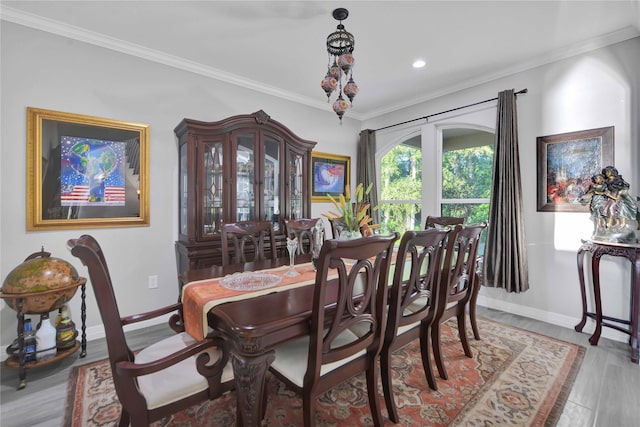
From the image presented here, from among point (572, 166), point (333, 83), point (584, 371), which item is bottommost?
point (584, 371)

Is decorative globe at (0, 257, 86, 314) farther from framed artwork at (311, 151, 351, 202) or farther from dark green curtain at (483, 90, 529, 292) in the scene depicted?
dark green curtain at (483, 90, 529, 292)

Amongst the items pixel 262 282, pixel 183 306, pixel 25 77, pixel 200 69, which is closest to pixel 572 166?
pixel 262 282

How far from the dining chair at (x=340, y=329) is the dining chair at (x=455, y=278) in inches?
26.5

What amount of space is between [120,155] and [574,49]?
4469mm

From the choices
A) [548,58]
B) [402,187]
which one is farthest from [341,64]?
[402,187]

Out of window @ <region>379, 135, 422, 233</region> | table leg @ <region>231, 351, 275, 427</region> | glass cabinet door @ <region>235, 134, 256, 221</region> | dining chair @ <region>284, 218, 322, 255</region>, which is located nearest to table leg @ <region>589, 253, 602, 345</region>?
window @ <region>379, 135, 422, 233</region>

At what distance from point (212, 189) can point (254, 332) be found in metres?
2.09

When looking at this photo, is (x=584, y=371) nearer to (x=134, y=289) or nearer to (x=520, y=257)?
(x=520, y=257)

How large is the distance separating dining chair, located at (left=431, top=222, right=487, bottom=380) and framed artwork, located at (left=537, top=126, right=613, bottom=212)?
1.50 meters

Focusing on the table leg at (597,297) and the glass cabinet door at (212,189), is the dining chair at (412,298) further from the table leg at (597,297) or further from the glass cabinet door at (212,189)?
the glass cabinet door at (212,189)

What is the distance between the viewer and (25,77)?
2295 millimetres

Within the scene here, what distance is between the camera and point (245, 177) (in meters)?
3.07

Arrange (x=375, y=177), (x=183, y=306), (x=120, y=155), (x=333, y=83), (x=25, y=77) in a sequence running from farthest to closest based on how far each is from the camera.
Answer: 1. (x=375, y=177)
2. (x=120, y=155)
3. (x=25, y=77)
4. (x=333, y=83)
5. (x=183, y=306)

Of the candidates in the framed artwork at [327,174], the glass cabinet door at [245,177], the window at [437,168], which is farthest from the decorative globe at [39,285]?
the window at [437,168]
